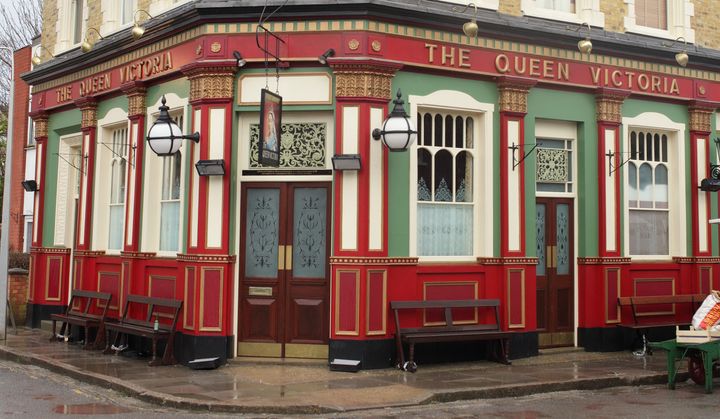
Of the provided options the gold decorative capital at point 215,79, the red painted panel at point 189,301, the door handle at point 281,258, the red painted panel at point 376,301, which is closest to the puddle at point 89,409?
the red painted panel at point 189,301

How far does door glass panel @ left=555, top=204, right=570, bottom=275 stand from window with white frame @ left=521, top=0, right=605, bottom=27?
306 centimetres

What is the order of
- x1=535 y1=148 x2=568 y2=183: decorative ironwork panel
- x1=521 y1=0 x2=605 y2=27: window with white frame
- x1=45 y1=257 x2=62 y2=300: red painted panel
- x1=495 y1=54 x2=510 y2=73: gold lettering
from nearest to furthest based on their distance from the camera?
x1=495 y1=54 x2=510 y2=73: gold lettering → x1=521 y1=0 x2=605 y2=27: window with white frame → x1=535 y1=148 x2=568 y2=183: decorative ironwork panel → x1=45 y1=257 x2=62 y2=300: red painted panel

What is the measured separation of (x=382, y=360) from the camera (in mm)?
10836

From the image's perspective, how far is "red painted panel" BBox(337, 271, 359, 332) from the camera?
10.7 meters

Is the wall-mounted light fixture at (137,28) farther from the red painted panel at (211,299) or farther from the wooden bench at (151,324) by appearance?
the wooden bench at (151,324)

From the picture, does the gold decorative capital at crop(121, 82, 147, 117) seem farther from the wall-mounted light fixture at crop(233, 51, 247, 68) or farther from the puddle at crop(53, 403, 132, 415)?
the puddle at crop(53, 403, 132, 415)

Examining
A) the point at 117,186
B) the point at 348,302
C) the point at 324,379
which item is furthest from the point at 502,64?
the point at 117,186

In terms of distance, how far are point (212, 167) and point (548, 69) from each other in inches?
216

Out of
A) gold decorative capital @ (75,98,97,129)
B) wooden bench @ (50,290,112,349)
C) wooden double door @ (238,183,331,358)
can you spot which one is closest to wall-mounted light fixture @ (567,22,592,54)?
wooden double door @ (238,183,331,358)

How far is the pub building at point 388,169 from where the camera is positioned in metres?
11.0

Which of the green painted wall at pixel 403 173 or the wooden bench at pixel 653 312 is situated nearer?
the green painted wall at pixel 403 173

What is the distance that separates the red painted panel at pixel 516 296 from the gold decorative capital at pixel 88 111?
25.9 ft

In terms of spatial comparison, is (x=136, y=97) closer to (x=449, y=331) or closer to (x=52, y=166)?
(x=52, y=166)

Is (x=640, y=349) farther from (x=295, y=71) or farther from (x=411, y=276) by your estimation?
(x=295, y=71)
